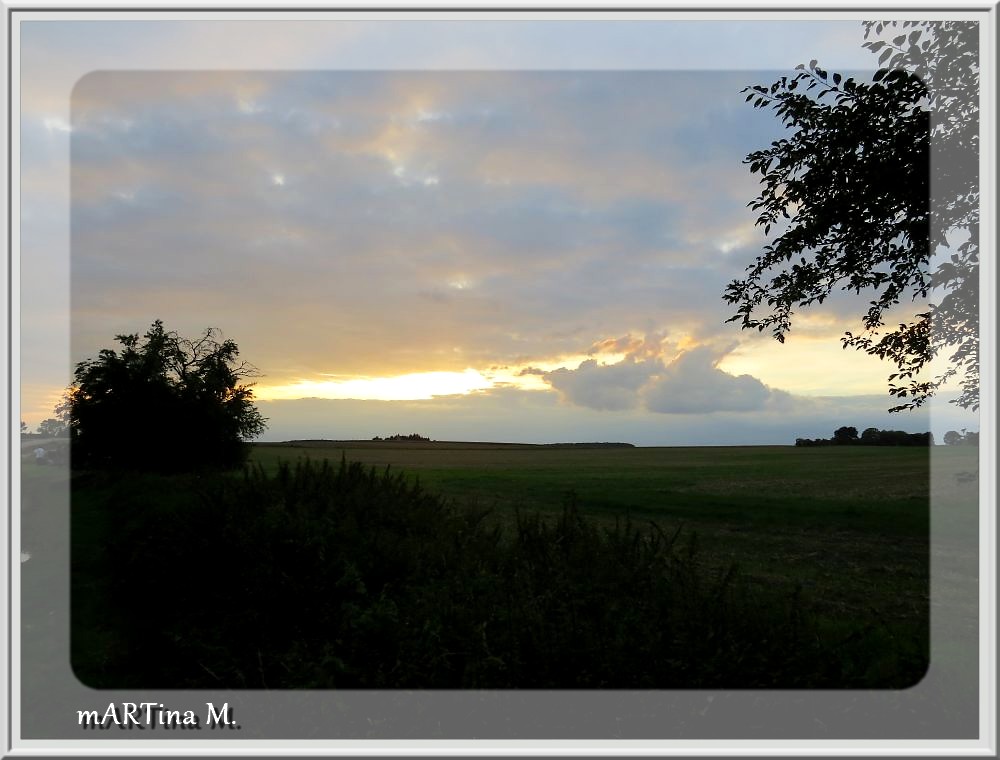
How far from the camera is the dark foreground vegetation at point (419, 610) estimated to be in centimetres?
444

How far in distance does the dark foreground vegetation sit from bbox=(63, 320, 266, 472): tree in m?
1.24

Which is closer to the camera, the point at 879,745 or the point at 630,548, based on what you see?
the point at 879,745

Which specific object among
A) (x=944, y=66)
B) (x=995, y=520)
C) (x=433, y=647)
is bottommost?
(x=433, y=647)

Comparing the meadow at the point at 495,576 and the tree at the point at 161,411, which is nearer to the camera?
the meadow at the point at 495,576

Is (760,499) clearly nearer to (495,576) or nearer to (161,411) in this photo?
(495,576)

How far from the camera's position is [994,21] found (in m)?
4.60

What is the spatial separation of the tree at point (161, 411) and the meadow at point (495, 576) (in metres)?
0.45

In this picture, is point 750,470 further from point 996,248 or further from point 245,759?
point 245,759

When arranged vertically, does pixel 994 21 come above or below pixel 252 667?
above

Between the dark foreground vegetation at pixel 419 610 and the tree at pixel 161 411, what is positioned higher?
the tree at pixel 161 411

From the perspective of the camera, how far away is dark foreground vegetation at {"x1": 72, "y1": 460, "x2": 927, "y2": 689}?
14.6 feet

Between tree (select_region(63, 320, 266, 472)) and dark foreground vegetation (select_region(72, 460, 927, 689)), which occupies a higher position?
tree (select_region(63, 320, 266, 472))

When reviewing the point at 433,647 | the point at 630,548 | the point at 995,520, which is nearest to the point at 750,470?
the point at 630,548

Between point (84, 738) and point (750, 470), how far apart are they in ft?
29.6
